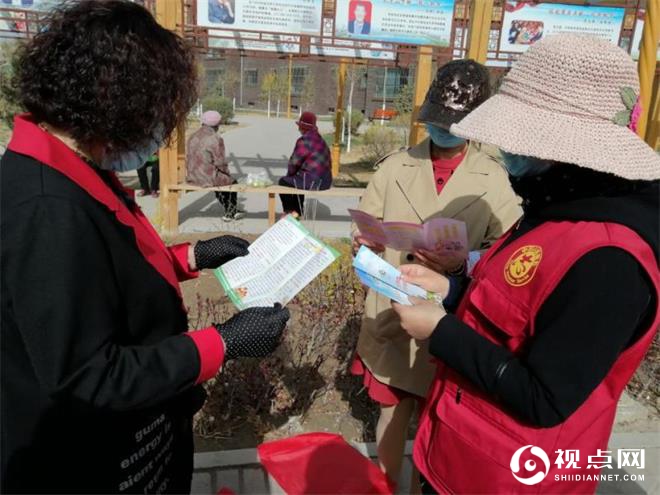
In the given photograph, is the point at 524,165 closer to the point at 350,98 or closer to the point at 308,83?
the point at 350,98

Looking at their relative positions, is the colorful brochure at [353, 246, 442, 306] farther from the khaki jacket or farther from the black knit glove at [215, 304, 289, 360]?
the khaki jacket

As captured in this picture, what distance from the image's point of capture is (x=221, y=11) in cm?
595

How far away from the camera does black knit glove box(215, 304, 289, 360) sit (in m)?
1.37

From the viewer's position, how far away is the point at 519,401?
1.22m

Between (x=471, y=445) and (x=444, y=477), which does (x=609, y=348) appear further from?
(x=444, y=477)

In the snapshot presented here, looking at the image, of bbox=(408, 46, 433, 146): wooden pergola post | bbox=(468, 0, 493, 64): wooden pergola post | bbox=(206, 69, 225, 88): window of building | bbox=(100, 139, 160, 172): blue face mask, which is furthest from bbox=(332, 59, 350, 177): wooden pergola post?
bbox=(206, 69, 225, 88): window of building

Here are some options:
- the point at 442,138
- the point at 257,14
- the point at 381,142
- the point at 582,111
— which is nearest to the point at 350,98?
the point at 381,142

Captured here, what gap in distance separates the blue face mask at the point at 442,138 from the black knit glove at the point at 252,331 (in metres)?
1.15

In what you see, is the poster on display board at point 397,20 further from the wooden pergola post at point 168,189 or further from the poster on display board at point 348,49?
the wooden pergola post at point 168,189

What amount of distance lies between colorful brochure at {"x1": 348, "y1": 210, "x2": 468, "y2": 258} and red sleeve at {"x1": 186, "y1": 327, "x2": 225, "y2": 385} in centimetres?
81

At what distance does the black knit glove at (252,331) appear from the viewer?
1.37 meters

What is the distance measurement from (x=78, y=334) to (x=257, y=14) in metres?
5.65

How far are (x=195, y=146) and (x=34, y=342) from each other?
20.5 ft

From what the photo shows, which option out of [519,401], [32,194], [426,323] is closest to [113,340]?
[32,194]
